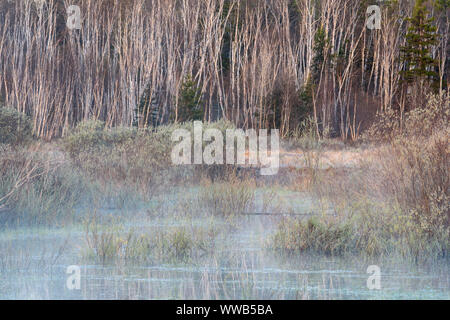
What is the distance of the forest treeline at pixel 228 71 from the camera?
903 inches

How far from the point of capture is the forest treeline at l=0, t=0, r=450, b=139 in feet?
75.3

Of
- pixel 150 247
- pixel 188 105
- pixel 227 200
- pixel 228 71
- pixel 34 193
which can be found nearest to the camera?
pixel 150 247

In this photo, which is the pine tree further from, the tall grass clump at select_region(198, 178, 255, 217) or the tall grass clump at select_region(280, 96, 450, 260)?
the tall grass clump at select_region(280, 96, 450, 260)

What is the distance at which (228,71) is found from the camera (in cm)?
2886

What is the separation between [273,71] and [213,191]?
15441 mm

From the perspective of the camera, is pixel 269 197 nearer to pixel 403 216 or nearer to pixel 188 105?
pixel 403 216

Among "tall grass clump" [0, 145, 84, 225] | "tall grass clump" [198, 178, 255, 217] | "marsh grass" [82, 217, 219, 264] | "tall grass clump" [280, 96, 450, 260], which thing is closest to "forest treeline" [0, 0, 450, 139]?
"tall grass clump" [198, 178, 255, 217]

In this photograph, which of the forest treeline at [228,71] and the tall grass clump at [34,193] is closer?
the tall grass clump at [34,193]

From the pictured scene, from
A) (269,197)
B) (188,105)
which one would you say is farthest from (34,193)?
(188,105)

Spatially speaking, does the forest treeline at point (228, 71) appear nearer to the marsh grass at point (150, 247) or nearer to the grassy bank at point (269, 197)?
the grassy bank at point (269, 197)

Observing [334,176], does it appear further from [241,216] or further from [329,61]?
[329,61]

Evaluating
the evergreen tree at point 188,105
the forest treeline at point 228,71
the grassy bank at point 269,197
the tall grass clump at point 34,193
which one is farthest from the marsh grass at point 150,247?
the evergreen tree at point 188,105

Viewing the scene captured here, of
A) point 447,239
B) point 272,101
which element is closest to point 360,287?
point 447,239

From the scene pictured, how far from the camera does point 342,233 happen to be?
6.99 meters
